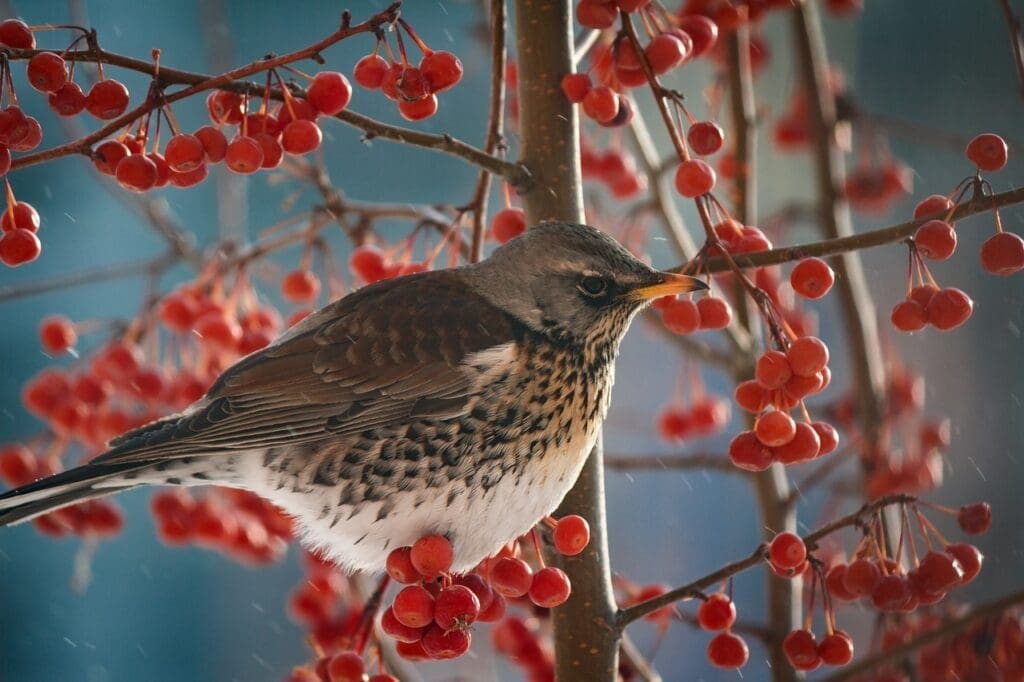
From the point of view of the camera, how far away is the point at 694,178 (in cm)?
142

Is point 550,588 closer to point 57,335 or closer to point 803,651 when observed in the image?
point 803,651

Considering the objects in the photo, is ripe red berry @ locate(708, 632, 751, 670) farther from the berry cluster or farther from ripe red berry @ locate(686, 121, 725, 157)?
the berry cluster

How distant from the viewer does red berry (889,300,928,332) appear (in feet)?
4.57

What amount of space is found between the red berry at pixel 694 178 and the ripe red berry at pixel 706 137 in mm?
61

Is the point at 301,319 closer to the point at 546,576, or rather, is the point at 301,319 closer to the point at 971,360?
the point at 546,576

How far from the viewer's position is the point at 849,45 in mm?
4969

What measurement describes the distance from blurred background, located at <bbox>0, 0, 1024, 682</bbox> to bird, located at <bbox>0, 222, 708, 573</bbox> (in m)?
2.20

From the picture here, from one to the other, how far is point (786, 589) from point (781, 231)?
3.42 feet

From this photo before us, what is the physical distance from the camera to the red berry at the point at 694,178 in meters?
1.42

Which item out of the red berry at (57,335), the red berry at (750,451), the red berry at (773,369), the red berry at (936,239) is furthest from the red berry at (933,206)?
the red berry at (57,335)

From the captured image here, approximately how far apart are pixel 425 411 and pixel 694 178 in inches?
19.8

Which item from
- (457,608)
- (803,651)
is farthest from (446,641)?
(803,651)

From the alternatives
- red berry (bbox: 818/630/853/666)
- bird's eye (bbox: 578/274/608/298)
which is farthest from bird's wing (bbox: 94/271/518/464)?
red berry (bbox: 818/630/853/666)

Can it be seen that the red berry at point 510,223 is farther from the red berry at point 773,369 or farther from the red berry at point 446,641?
the red berry at point 446,641
